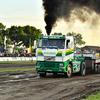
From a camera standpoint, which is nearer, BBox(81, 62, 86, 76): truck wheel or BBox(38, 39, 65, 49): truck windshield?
BBox(38, 39, 65, 49): truck windshield

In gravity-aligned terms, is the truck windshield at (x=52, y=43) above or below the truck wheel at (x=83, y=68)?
above

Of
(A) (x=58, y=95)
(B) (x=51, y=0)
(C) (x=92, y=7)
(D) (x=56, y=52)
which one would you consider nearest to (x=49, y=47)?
(D) (x=56, y=52)

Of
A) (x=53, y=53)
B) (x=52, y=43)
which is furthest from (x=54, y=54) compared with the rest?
(x=52, y=43)

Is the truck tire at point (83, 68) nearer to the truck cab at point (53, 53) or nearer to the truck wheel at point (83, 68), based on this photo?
the truck wheel at point (83, 68)

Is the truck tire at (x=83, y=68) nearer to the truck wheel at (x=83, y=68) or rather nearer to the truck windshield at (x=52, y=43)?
the truck wheel at (x=83, y=68)

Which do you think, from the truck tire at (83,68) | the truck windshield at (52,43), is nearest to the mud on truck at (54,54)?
the truck windshield at (52,43)

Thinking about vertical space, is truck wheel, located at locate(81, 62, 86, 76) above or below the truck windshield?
below

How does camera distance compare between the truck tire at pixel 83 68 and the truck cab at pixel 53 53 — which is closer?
the truck cab at pixel 53 53

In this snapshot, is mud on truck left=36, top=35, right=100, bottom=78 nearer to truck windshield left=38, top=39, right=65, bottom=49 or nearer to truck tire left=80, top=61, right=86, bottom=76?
truck windshield left=38, top=39, right=65, bottom=49

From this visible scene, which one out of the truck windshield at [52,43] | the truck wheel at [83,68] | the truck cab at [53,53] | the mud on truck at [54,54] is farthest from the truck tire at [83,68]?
the truck windshield at [52,43]

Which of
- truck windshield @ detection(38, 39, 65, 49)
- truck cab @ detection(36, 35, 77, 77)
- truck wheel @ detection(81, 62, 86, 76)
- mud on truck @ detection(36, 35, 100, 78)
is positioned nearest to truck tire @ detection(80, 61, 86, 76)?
truck wheel @ detection(81, 62, 86, 76)

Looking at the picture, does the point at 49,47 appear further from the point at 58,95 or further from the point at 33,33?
the point at 33,33

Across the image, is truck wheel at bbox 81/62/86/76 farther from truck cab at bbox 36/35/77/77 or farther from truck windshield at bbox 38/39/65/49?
truck windshield at bbox 38/39/65/49

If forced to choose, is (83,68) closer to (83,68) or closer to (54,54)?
(83,68)
